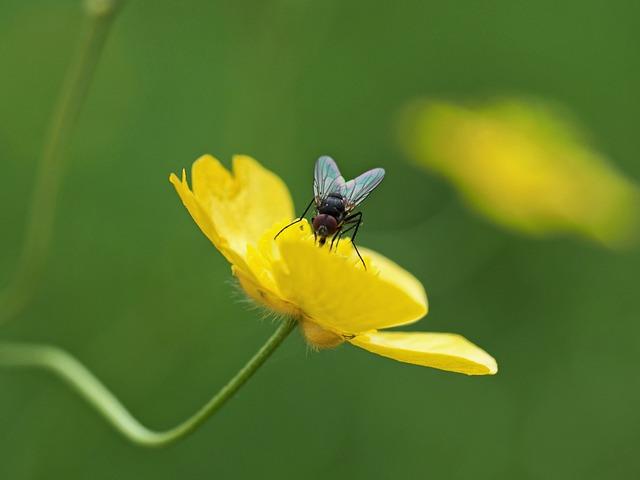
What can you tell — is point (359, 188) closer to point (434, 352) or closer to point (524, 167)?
point (434, 352)

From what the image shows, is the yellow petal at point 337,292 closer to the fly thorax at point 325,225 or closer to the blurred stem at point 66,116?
the fly thorax at point 325,225

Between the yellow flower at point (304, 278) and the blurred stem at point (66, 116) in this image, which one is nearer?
the yellow flower at point (304, 278)

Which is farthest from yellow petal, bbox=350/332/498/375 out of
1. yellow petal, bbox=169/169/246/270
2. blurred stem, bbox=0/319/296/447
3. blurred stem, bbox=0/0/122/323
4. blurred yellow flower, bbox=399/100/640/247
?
blurred yellow flower, bbox=399/100/640/247

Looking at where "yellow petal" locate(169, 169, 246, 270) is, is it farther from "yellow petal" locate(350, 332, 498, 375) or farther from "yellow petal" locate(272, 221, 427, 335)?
"yellow petal" locate(350, 332, 498, 375)

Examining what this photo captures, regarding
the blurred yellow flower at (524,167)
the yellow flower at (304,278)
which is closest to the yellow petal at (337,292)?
the yellow flower at (304,278)

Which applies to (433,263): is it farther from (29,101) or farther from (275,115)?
(29,101)

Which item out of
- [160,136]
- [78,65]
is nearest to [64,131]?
[78,65]

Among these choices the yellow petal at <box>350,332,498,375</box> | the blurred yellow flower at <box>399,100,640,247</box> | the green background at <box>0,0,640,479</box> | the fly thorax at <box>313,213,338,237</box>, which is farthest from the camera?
the blurred yellow flower at <box>399,100,640,247</box>
